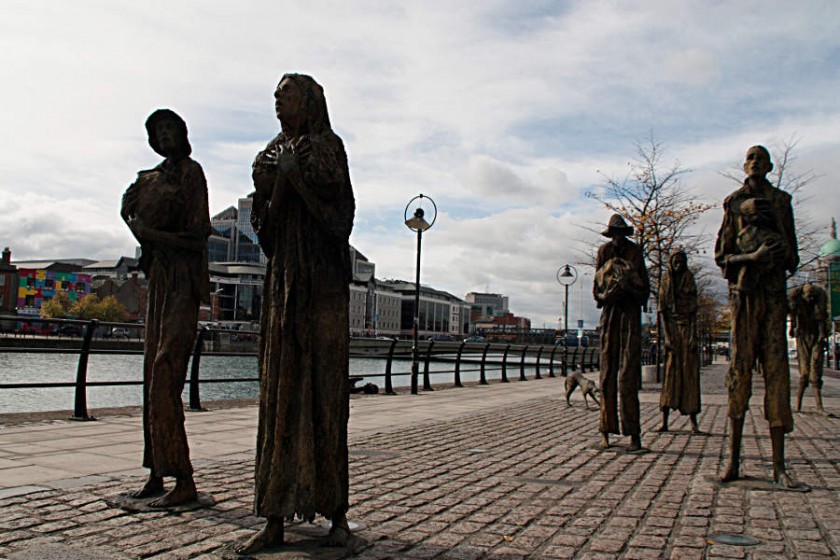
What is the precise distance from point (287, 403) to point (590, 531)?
6.59 feet

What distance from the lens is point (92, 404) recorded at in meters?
14.4

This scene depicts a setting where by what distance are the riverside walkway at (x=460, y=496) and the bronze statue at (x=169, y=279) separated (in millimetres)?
357

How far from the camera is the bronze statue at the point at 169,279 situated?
15.3ft

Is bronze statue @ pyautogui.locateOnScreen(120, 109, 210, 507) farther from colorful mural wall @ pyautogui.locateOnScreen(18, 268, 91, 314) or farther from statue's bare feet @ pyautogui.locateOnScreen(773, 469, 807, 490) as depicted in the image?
colorful mural wall @ pyautogui.locateOnScreen(18, 268, 91, 314)

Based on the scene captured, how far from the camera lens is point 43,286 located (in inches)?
4825

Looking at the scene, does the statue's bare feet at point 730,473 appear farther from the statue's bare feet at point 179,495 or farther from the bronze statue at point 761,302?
the statue's bare feet at point 179,495

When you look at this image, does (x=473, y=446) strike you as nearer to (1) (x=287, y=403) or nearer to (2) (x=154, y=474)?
(2) (x=154, y=474)

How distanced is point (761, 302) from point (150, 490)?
4.77m

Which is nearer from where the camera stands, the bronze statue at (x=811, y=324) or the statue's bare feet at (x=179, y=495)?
the statue's bare feet at (x=179, y=495)

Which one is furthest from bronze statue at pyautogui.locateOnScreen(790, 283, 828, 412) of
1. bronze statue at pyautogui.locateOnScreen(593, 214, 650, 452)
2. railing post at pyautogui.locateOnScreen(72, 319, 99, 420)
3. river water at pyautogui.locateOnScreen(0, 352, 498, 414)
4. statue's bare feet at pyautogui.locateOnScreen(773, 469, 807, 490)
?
railing post at pyautogui.locateOnScreen(72, 319, 99, 420)

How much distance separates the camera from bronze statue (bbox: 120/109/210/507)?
4668 millimetres

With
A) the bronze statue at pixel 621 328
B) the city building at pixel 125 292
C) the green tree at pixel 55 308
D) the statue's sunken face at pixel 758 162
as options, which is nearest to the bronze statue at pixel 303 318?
the statue's sunken face at pixel 758 162

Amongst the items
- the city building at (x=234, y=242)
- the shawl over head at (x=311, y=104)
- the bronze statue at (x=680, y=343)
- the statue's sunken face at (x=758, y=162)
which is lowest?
the bronze statue at (x=680, y=343)

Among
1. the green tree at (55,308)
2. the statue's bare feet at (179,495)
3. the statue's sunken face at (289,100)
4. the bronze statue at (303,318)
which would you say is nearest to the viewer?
the bronze statue at (303,318)
